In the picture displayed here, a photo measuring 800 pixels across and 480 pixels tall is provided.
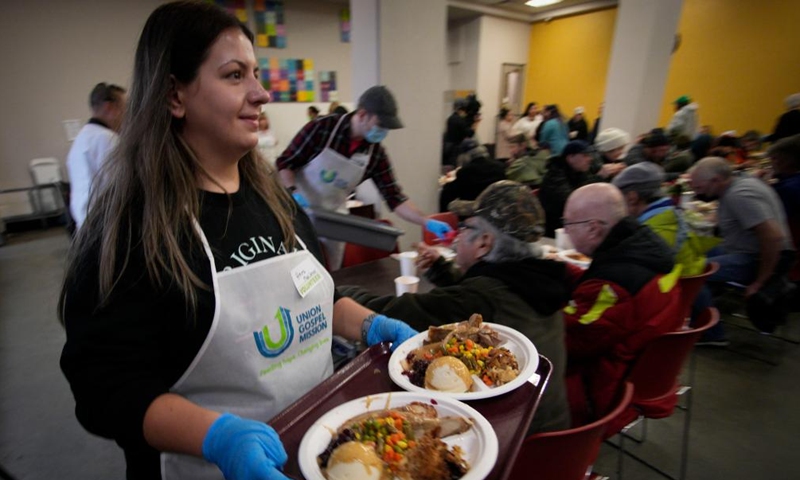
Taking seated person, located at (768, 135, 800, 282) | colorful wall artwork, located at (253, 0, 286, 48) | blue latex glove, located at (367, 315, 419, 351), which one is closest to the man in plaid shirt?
blue latex glove, located at (367, 315, 419, 351)

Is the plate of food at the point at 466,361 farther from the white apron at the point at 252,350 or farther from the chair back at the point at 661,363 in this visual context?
the chair back at the point at 661,363

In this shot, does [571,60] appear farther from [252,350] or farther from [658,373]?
[252,350]

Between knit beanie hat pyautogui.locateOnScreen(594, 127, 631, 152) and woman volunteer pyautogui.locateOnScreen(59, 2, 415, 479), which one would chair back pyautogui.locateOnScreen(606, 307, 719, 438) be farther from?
knit beanie hat pyautogui.locateOnScreen(594, 127, 631, 152)

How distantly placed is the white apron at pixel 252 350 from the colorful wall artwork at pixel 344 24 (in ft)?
29.9

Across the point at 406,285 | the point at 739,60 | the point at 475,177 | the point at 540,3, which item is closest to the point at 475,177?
the point at 475,177

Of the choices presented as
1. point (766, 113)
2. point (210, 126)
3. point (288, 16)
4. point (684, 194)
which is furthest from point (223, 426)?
point (766, 113)

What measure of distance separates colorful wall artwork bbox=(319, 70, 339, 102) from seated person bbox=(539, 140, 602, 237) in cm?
628

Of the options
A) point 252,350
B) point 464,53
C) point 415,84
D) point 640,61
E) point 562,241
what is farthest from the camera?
point 464,53

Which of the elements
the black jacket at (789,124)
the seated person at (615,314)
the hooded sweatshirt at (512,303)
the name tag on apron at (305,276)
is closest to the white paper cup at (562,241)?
the seated person at (615,314)

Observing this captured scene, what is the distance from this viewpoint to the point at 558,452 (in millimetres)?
1108

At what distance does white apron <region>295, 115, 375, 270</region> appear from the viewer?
2889 millimetres

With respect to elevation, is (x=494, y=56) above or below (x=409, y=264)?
above

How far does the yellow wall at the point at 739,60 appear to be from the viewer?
7.70 metres

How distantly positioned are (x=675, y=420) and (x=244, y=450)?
2.79 meters
